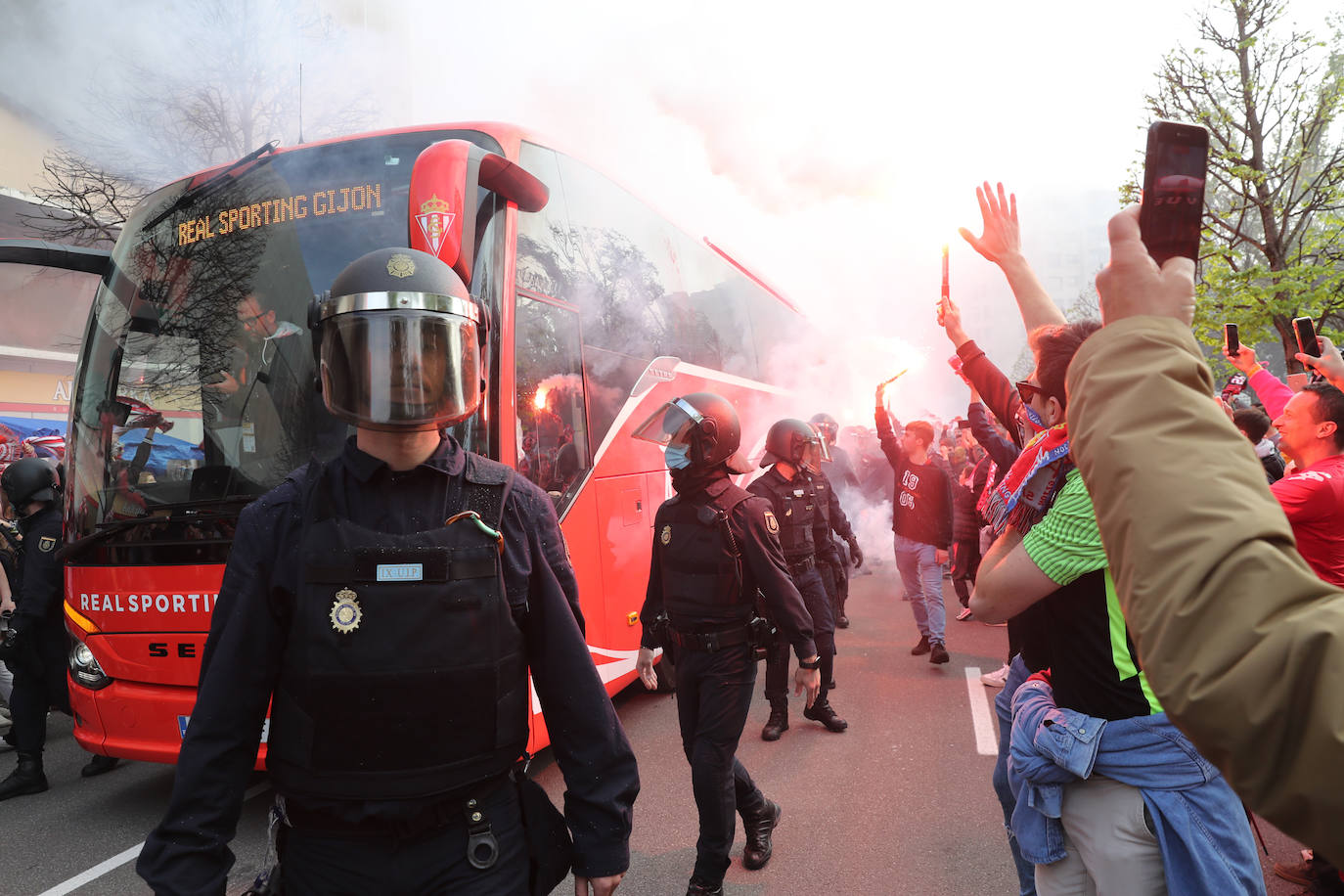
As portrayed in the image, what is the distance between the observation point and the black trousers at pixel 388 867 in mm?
1575

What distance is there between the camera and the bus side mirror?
3.20 meters

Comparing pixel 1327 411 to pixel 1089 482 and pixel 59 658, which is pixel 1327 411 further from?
pixel 59 658

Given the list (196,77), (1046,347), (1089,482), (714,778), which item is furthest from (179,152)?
(1089,482)

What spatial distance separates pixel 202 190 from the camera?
445cm


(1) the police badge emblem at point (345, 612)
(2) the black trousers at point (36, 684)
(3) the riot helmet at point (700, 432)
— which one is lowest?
(2) the black trousers at point (36, 684)

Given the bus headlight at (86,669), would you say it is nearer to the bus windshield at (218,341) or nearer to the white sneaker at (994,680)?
the bus windshield at (218,341)

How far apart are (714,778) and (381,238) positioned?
300cm

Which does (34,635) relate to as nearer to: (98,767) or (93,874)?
(98,767)

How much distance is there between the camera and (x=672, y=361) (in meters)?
6.47

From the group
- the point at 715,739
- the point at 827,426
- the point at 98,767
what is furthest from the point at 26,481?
the point at 827,426

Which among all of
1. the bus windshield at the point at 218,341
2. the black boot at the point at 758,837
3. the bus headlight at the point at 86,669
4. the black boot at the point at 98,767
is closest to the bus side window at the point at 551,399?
the bus windshield at the point at 218,341

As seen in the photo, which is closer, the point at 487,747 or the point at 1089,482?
the point at 1089,482

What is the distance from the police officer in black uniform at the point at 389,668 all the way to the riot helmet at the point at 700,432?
6.40ft

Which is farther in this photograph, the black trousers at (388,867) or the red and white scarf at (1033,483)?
the red and white scarf at (1033,483)
